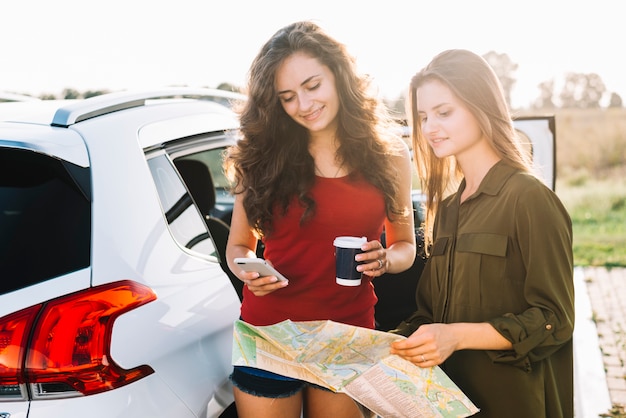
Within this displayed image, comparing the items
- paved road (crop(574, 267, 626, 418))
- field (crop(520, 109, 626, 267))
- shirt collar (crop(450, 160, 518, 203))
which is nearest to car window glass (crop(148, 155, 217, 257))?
shirt collar (crop(450, 160, 518, 203))

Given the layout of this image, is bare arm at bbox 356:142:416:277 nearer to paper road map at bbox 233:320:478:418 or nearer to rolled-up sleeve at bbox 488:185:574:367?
paper road map at bbox 233:320:478:418

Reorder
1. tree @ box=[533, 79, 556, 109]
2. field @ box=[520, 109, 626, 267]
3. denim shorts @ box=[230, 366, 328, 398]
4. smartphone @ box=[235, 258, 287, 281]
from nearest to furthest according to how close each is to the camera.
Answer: smartphone @ box=[235, 258, 287, 281] < denim shorts @ box=[230, 366, 328, 398] < field @ box=[520, 109, 626, 267] < tree @ box=[533, 79, 556, 109]

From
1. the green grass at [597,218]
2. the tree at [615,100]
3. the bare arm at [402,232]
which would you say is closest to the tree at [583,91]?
the tree at [615,100]

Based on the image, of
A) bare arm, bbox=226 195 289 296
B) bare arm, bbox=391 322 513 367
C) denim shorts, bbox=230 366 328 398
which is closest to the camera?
bare arm, bbox=391 322 513 367

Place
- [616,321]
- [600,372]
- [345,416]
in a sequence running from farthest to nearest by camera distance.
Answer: [616,321]
[600,372]
[345,416]

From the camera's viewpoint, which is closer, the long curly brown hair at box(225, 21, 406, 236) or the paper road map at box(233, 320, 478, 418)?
the paper road map at box(233, 320, 478, 418)

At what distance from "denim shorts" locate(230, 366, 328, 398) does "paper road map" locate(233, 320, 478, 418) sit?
0.27m

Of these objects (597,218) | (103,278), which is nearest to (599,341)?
(103,278)

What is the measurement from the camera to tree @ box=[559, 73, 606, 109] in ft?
57.7

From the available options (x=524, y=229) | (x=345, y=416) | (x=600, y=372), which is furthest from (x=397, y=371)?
(x=600, y=372)

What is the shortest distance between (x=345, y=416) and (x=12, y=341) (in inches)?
42.2

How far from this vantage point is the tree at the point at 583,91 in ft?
57.7

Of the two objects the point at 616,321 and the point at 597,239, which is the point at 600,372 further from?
the point at 597,239

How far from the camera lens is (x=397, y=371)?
5.59ft
